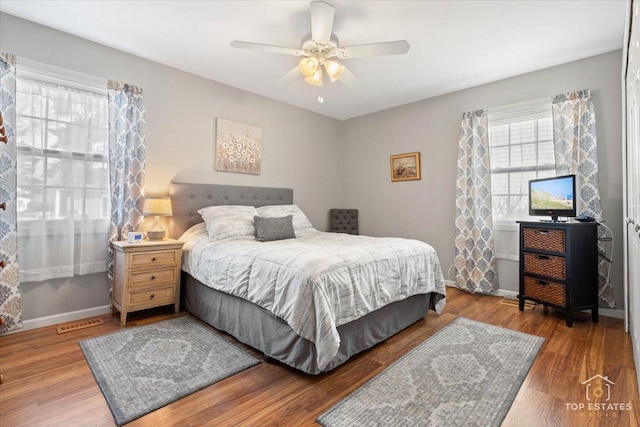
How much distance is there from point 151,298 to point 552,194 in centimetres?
394

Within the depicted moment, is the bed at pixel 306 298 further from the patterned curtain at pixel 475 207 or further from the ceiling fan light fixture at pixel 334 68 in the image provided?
the ceiling fan light fixture at pixel 334 68

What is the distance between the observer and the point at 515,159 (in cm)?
367

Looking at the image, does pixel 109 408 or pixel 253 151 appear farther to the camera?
pixel 253 151

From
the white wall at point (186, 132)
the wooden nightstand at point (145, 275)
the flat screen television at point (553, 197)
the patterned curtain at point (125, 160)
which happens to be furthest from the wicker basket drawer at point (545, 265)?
the patterned curtain at point (125, 160)

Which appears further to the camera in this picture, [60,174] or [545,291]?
[545,291]

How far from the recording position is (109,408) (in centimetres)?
165

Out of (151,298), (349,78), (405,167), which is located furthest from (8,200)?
(405,167)

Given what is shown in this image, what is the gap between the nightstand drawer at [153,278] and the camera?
2781mm

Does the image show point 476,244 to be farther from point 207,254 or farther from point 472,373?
point 207,254

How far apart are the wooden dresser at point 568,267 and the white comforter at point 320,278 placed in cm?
103

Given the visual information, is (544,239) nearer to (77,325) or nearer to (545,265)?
(545,265)

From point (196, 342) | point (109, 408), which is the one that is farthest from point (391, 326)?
point (109, 408)

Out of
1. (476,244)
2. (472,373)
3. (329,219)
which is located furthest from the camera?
(329,219)

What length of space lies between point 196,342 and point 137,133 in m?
2.11
